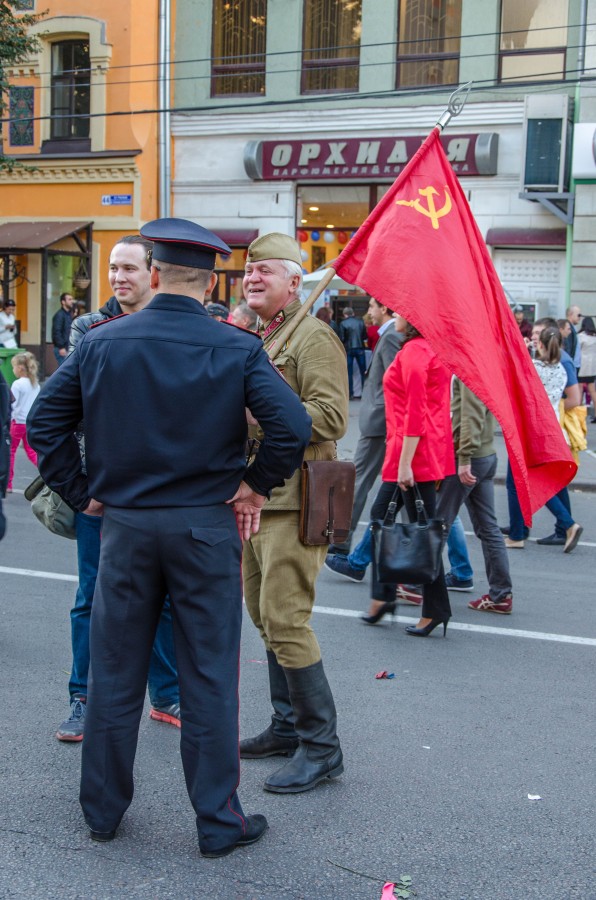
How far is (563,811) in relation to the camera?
13.1 feet

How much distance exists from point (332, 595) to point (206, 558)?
3857mm

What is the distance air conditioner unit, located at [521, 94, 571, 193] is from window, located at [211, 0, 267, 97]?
19.2 ft

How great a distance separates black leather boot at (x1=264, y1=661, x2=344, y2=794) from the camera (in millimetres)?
4102

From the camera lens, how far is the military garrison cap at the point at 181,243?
3.39 m

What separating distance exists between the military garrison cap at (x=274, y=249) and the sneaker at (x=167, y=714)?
2014mm

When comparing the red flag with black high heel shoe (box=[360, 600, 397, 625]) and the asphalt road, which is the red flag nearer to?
the asphalt road

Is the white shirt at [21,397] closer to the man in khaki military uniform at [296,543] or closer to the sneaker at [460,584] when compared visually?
the sneaker at [460,584]

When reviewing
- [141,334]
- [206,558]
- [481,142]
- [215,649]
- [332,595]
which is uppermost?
[481,142]

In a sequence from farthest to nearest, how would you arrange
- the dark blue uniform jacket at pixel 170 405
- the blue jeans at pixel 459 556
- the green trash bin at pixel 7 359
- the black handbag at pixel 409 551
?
1. the green trash bin at pixel 7 359
2. the blue jeans at pixel 459 556
3. the black handbag at pixel 409 551
4. the dark blue uniform jacket at pixel 170 405

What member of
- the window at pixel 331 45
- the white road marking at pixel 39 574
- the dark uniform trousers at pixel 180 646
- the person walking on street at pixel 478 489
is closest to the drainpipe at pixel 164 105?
the window at pixel 331 45

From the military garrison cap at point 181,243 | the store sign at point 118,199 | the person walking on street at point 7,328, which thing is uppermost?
the store sign at point 118,199

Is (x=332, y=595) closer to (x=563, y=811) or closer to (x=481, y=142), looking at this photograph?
(x=563, y=811)

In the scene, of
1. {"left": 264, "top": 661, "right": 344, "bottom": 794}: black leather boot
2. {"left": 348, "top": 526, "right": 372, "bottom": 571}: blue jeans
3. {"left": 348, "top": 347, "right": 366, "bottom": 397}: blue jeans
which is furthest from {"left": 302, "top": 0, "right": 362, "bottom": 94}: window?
{"left": 264, "top": 661, "right": 344, "bottom": 794}: black leather boot

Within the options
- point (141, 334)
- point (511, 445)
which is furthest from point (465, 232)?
point (141, 334)
